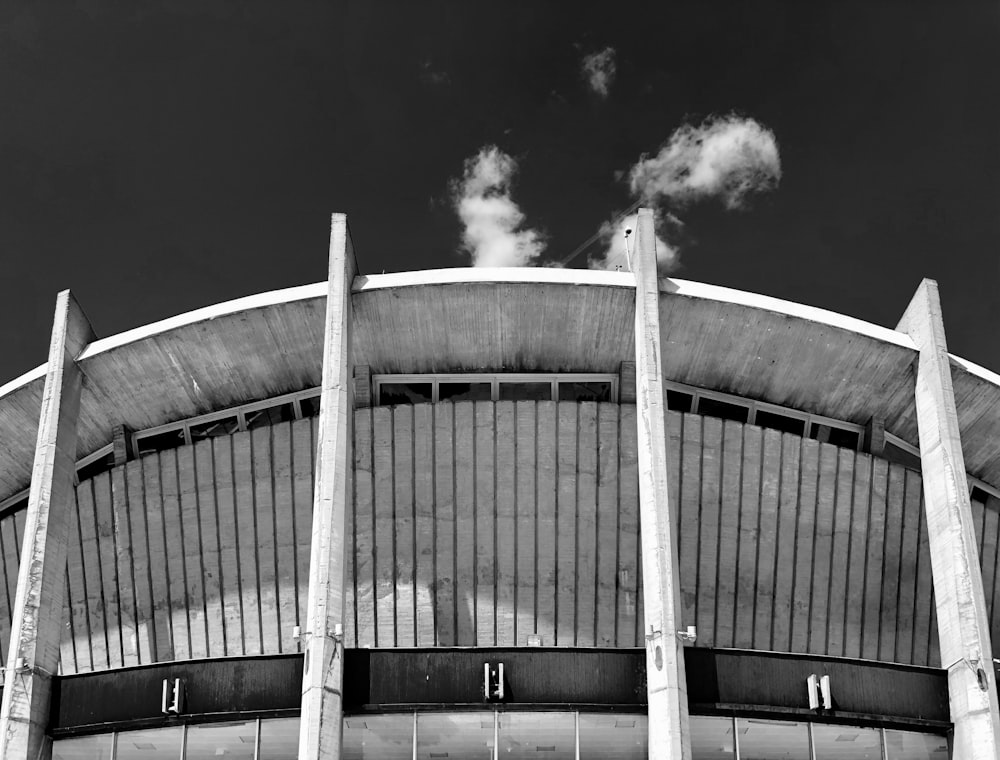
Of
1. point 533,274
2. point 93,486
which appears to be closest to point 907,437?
point 533,274

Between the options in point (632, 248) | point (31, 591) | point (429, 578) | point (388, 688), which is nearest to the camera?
point (388, 688)

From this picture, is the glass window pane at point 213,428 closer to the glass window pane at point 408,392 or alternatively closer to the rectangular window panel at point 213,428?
the rectangular window panel at point 213,428

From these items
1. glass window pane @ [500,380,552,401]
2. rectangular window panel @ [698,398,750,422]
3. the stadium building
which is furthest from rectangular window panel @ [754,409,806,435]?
glass window pane @ [500,380,552,401]

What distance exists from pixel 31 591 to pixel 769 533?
50.3 feet

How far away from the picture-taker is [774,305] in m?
24.5

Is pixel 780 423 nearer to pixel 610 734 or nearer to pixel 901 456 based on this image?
pixel 901 456

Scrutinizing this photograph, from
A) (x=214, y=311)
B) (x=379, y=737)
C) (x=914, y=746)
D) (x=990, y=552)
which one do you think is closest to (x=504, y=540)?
(x=379, y=737)

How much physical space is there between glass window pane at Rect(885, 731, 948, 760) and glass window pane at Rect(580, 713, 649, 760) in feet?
15.4

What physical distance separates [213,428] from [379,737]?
8992mm

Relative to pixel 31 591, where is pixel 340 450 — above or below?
above

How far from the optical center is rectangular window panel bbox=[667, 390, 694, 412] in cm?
2628

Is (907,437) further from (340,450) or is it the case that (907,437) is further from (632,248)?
(340,450)

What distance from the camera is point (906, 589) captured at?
86.8ft

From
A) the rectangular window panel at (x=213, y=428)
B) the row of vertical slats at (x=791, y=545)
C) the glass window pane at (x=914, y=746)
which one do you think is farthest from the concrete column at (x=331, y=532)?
the glass window pane at (x=914, y=746)
